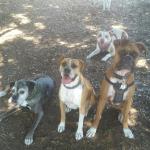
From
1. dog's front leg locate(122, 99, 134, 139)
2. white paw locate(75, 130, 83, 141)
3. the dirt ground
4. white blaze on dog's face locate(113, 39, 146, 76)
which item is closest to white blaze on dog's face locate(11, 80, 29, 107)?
the dirt ground


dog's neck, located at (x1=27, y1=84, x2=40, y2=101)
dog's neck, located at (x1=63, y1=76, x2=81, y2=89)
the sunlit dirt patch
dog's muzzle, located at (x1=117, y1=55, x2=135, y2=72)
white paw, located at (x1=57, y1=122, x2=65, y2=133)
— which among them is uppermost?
dog's muzzle, located at (x1=117, y1=55, x2=135, y2=72)

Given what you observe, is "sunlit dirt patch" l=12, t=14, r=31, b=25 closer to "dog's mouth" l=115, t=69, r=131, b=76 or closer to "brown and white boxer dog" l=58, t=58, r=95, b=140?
"brown and white boxer dog" l=58, t=58, r=95, b=140

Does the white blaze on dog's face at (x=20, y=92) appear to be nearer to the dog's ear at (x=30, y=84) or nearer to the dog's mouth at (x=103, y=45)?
the dog's ear at (x=30, y=84)

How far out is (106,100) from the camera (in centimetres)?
538

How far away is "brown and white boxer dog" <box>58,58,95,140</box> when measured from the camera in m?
4.98

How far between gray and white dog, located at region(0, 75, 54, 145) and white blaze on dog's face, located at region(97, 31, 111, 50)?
2.18 meters

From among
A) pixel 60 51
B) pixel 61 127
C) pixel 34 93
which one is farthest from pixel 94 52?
pixel 61 127

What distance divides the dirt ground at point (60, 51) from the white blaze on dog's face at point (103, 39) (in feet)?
1.24

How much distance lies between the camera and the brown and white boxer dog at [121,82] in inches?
196

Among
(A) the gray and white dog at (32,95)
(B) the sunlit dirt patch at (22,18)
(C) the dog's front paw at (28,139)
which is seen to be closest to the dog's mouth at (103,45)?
(A) the gray and white dog at (32,95)

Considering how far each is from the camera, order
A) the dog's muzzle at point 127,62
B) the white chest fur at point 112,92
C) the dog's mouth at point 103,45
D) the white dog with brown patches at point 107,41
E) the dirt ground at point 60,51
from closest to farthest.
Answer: the dog's muzzle at point 127,62
the white chest fur at point 112,92
the dirt ground at point 60,51
the white dog with brown patches at point 107,41
the dog's mouth at point 103,45

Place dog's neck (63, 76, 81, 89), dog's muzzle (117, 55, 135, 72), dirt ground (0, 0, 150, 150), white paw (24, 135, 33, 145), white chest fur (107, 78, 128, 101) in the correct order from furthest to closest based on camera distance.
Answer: dirt ground (0, 0, 150, 150), white paw (24, 135, 33, 145), white chest fur (107, 78, 128, 101), dog's neck (63, 76, 81, 89), dog's muzzle (117, 55, 135, 72)

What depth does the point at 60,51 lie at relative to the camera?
26.2 feet

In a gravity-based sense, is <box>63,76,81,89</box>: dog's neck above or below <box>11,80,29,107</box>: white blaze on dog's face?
above
